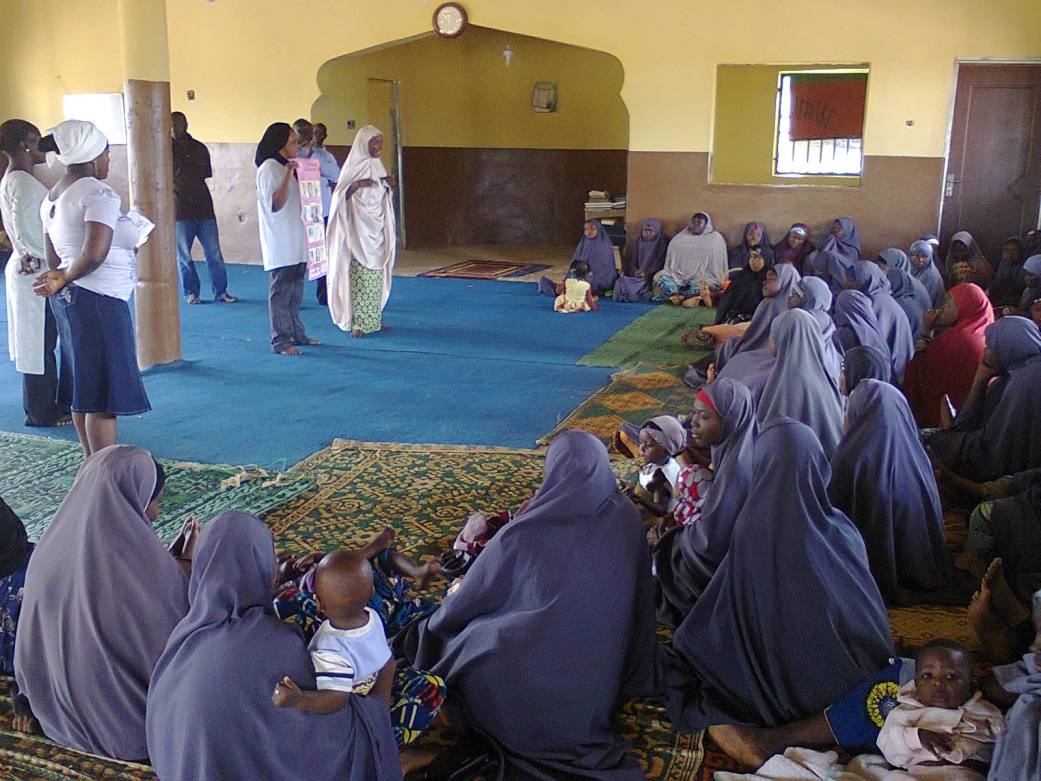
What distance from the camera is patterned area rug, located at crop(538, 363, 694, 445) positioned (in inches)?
197

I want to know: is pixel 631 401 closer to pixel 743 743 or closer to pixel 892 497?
pixel 892 497

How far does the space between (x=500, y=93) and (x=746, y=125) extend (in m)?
3.21

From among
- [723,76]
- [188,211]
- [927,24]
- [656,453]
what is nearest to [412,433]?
[656,453]

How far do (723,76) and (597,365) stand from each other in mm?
5952

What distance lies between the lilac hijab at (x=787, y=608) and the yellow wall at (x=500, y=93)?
398 inches

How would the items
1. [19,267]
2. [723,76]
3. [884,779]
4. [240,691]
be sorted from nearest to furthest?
[240,691] < [884,779] < [19,267] < [723,76]

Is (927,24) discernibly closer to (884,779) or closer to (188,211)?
(188,211)

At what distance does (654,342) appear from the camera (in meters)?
6.98

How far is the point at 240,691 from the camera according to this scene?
6.01 feet

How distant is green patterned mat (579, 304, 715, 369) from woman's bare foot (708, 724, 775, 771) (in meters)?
3.92

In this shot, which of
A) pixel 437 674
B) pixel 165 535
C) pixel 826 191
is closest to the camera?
pixel 437 674

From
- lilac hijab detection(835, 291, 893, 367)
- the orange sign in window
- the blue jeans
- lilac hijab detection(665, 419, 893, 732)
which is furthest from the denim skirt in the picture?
the orange sign in window

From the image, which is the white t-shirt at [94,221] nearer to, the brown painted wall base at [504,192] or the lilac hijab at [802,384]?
the lilac hijab at [802,384]

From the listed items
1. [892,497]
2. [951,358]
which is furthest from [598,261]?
[892,497]
